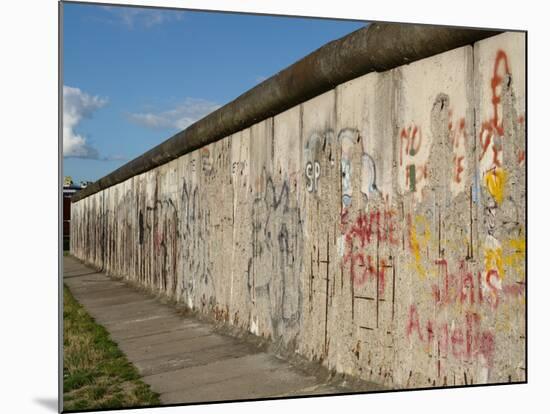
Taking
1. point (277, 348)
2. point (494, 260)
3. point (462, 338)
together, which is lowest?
point (277, 348)

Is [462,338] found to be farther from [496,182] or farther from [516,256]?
[496,182]

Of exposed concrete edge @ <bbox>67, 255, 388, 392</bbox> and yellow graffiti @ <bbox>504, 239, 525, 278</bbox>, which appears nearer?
yellow graffiti @ <bbox>504, 239, 525, 278</bbox>

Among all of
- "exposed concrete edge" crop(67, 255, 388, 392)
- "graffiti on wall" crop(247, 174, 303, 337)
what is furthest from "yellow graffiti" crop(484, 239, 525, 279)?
"graffiti on wall" crop(247, 174, 303, 337)

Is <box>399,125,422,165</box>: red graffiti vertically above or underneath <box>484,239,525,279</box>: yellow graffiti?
above

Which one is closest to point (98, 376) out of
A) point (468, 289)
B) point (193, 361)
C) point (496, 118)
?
point (193, 361)

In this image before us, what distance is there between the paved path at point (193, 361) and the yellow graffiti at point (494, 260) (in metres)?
1.36

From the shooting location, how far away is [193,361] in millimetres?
6285

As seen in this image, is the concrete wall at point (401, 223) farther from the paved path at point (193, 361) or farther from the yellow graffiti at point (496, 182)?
the paved path at point (193, 361)

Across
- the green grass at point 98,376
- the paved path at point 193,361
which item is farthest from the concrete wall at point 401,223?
the green grass at point 98,376

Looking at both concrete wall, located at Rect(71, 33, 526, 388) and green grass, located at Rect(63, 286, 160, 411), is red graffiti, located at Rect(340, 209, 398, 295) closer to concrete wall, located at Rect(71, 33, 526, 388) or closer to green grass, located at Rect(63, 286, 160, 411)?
concrete wall, located at Rect(71, 33, 526, 388)

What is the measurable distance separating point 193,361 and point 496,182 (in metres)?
3.12

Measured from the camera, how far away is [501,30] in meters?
4.24

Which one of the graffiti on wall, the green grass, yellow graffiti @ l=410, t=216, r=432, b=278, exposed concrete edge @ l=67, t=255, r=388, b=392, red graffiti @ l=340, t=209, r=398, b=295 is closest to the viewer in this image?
yellow graffiti @ l=410, t=216, r=432, b=278

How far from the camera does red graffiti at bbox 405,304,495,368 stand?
4.20 meters
